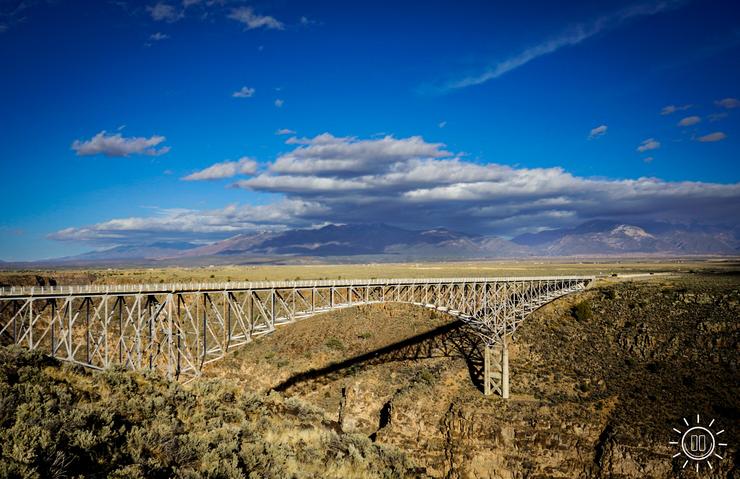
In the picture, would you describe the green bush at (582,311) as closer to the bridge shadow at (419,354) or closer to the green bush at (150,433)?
the bridge shadow at (419,354)

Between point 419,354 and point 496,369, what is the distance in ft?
32.5

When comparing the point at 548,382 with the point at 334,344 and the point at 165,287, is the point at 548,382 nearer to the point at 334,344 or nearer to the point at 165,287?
the point at 334,344

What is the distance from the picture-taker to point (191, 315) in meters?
46.4

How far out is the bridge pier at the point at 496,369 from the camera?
162 feet

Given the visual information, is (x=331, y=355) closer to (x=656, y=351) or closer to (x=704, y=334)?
(x=656, y=351)

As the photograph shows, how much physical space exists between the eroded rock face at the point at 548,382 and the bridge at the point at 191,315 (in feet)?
14.2

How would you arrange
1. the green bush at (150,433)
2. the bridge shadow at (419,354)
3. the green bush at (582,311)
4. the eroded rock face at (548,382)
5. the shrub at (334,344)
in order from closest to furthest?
the green bush at (150,433) → the eroded rock face at (548,382) → the bridge shadow at (419,354) → the shrub at (334,344) → the green bush at (582,311)

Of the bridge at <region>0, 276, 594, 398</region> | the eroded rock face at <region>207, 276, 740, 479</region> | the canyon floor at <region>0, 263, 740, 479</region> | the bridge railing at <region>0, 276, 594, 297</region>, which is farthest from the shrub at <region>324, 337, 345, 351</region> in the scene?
the bridge railing at <region>0, 276, 594, 297</region>

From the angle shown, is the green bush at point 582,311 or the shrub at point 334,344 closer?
the shrub at point 334,344

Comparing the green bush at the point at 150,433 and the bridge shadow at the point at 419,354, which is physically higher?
the green bush at the point at 150,433

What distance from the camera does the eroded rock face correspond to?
4134 centimetres

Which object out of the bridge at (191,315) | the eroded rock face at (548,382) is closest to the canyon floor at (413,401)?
the eroded rock face at (548,382)

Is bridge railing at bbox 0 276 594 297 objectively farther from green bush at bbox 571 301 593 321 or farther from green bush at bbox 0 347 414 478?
green bush at bbox 571 301 593 321

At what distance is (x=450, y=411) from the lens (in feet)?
159
